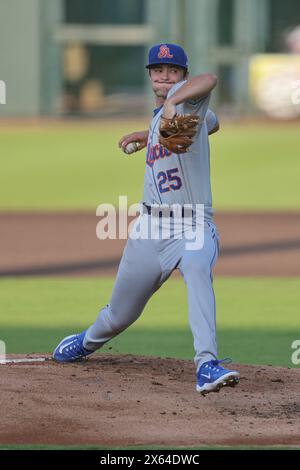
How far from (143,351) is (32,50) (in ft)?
89.1

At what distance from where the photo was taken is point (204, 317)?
6402mm

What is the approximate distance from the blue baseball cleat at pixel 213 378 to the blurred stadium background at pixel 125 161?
1.89 metres

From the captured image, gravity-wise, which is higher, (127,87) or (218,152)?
(127,87)

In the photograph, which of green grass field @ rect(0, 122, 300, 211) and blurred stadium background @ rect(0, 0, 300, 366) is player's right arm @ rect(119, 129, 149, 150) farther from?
green grass field @ rect(0, 122, 300, 211)

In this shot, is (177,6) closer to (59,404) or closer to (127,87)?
(127,87)

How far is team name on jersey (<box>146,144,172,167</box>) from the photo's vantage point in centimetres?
657

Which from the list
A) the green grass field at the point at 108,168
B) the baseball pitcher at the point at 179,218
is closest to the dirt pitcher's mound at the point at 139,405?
the baseball pitcher at the point at 179,218

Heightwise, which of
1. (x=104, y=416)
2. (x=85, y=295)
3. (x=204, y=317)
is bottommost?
(x=104, y=416)

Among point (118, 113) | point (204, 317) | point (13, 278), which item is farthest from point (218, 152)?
point (204, 317)

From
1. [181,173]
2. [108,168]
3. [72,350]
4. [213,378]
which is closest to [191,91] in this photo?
[181,173]

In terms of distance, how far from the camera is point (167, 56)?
21.3ft

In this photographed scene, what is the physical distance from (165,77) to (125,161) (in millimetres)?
18000

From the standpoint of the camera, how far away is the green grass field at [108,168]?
19.6 meters

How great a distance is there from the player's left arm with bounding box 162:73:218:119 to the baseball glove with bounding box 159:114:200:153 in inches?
1.9
